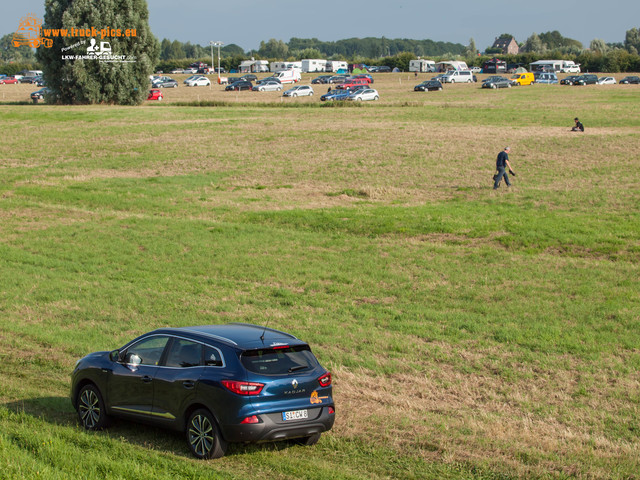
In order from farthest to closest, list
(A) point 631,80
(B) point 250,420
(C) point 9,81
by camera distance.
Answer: (C) point 9,81 < (A) point 631,80 < (B) point 250,420

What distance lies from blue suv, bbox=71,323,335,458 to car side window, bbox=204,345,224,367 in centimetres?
1

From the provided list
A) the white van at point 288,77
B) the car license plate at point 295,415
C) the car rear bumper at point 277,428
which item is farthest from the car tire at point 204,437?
the white van at point 288,77

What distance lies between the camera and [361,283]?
1953cm

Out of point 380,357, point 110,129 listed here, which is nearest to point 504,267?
point 380,357

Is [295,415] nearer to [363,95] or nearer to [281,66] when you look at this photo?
[363,95]

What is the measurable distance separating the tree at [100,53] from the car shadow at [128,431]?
2391 inches

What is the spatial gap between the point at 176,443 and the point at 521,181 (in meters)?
26.8

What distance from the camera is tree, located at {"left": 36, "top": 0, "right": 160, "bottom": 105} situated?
6644cm

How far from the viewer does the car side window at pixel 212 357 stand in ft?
29.5

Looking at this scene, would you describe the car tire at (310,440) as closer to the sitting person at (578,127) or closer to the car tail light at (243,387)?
the car tail light at (243,387)

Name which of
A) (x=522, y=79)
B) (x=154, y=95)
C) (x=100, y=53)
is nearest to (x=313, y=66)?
(x=522, y=79)

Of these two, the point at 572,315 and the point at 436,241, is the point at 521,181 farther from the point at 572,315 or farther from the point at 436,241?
the point at 572,315

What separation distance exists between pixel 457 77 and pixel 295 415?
90.6m

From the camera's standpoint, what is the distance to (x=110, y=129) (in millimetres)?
51625
